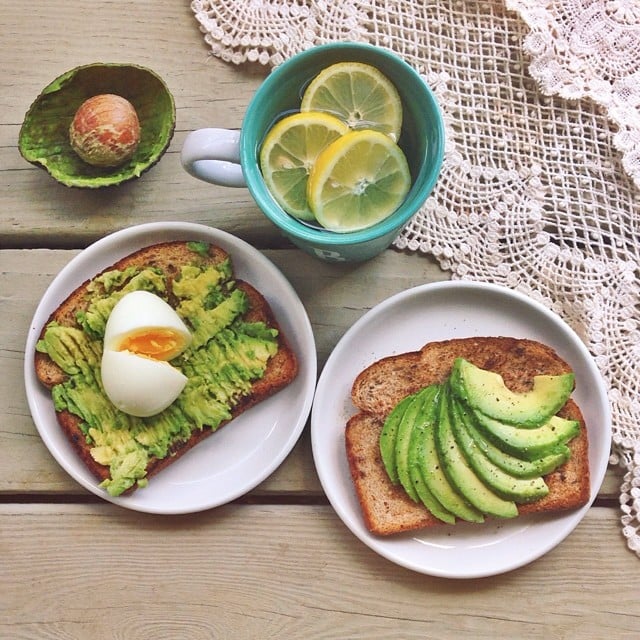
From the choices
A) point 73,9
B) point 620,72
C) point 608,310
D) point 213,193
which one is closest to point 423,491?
point 608,310

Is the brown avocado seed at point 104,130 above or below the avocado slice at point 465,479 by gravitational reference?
above

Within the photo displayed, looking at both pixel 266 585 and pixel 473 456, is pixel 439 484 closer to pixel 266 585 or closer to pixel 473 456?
pixel 473 456

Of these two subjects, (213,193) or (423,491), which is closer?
(423,491)

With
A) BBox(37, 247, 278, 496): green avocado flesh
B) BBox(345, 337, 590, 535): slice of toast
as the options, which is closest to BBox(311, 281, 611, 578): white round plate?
BBox(345, 337, 590, 535): slice of toast

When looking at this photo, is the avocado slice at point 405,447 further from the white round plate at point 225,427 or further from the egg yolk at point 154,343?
the egg yolk at point 154,343

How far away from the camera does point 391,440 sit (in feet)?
4.53

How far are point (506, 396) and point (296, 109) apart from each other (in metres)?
0.63

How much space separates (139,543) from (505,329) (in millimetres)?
820

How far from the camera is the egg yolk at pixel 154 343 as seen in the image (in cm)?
134

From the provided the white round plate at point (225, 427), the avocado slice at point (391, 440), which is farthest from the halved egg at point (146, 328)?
the avocado slice at point (391, 440)

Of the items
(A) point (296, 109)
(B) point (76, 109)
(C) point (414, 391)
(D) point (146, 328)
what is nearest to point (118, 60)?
(B) point (76, 109)

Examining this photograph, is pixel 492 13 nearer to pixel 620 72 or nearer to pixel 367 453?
pixel 620 72

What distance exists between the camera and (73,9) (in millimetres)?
1548

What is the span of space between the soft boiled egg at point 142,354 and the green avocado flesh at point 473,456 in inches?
16.9
